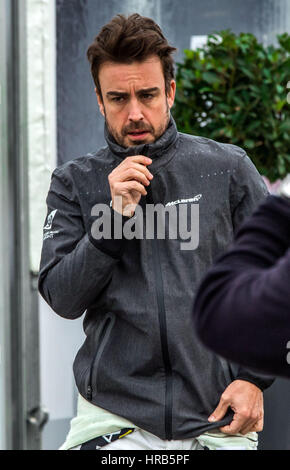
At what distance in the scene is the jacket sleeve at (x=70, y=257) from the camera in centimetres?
189

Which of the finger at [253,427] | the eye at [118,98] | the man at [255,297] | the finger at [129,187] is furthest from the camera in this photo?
the eye at [118,98]

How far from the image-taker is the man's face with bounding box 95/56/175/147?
2025 millimetres

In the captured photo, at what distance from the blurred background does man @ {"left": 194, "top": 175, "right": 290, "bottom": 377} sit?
107 inches

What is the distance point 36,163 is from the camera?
12.0 feet

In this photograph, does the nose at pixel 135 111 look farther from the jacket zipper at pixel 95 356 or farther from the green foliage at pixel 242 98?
the green foliage at pixel 242 98

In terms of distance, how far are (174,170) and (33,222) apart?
5.74 ft

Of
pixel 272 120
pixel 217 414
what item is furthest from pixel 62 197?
pixel 272 120

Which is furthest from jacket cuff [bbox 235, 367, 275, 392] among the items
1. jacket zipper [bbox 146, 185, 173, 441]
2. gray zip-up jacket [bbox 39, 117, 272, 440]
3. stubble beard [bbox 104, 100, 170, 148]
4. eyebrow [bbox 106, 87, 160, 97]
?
eyebrow [bbox 106, 87, 160, 97]

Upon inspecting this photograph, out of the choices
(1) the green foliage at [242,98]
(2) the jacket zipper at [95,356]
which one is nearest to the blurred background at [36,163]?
(1) the green foliage at [242,98]

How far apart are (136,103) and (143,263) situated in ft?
1.36

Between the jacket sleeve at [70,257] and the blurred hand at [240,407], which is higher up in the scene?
the jacket sleeve at [70,257]

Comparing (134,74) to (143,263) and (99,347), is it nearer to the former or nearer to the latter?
(143,263)

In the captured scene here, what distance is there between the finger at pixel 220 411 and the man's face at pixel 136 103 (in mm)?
681

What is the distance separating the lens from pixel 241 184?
203 centimetres
